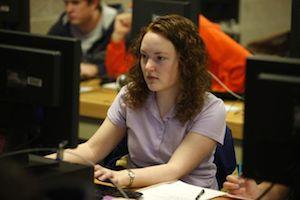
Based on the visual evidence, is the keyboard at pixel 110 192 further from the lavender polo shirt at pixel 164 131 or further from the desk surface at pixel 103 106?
the desk surface at pixel 103 106

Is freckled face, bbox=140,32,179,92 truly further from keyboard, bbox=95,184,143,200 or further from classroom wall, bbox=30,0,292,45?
classroom wall, bbox=30,0,292,45

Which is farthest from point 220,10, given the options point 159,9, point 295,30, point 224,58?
point 295,30

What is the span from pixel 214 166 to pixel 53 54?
104 cm

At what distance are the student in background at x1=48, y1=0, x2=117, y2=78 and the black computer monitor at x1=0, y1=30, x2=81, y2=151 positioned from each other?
283cm

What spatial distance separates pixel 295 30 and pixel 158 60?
71 cm

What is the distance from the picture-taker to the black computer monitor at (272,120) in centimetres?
176

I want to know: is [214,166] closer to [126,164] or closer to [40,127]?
[126,164]

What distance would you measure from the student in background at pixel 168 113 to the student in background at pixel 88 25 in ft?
7.15

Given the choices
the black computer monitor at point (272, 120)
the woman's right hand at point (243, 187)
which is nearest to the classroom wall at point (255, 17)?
the woman's right hand at point (243, 187)

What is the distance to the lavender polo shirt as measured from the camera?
8.93 feet

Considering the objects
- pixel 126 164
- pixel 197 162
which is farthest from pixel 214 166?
pixel 126 164

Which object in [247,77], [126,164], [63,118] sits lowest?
[126,164]

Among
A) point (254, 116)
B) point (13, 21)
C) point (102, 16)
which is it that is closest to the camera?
point (254, 116)

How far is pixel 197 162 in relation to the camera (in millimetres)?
2699
